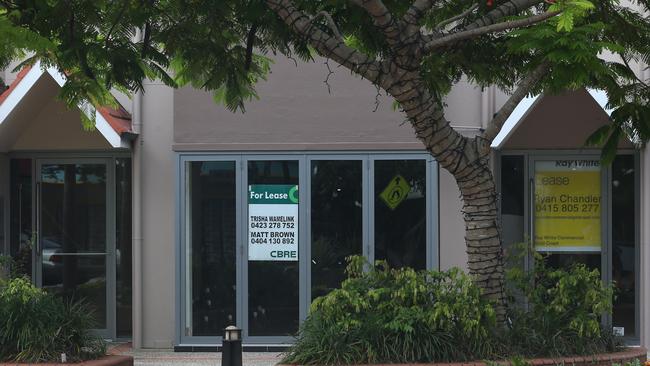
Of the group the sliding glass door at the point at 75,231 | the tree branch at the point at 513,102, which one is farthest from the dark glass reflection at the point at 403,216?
the tree branch at the point at 513,102

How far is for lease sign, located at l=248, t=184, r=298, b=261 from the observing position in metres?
11.8

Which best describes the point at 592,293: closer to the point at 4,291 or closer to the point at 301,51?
the point at 301,51

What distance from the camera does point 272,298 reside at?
1180 centimetres

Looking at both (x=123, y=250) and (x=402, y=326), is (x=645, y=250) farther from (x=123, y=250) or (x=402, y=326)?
(x=123, y=250)

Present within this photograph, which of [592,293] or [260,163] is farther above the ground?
[260,163]

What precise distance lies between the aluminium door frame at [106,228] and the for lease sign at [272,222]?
228cm

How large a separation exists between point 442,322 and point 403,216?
14.9ft

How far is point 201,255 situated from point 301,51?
4.61m

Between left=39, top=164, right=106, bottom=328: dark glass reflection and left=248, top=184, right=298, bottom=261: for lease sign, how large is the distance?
8.06 feet

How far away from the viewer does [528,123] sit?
1217 centimetres

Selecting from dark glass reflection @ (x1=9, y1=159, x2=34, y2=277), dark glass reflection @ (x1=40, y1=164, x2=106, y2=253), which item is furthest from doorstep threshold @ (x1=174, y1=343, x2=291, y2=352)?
dark glass reflection @ (x1=9, y1=159, x2=34, y2=277)

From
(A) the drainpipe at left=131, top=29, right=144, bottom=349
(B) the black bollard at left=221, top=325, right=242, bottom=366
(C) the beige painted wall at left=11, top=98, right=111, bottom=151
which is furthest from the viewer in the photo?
(C) the beige painted wall at left=11, top=98, right=111, bottom=151

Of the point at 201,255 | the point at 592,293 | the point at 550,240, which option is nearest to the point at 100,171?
the point at 201,255

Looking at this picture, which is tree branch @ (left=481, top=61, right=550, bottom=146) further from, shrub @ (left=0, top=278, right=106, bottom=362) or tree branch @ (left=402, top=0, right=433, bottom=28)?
shrub @ (left=0, top=278, right=106, bottom=362)
